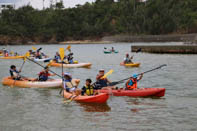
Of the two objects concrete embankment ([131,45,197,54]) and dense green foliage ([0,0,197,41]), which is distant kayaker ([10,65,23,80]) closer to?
concrete embankment ([131,45,197,54])

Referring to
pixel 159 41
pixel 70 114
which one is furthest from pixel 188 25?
pixel 70 114

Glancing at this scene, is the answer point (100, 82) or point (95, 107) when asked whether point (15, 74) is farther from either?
point (95, 107)

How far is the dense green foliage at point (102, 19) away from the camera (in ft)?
437

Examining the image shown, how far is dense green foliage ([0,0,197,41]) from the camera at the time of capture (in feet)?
437

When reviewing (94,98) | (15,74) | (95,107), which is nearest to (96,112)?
(95,107)

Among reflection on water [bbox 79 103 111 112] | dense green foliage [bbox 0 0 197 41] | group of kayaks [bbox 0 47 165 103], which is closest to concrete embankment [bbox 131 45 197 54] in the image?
group of kayaks [bbox 0 47 165 103]

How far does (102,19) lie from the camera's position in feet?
517

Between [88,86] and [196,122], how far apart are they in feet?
17.8

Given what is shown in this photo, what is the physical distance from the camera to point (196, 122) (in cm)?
1494

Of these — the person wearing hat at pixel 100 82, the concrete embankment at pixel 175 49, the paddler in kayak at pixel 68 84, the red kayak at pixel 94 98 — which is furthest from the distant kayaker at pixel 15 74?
the concrete embankment at pixel 175 49

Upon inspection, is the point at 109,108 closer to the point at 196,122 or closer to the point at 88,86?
the point at 88,86

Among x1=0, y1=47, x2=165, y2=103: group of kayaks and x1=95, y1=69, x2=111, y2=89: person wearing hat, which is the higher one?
x1=95, y1=69, x2=111, y2=89: person wearing hat

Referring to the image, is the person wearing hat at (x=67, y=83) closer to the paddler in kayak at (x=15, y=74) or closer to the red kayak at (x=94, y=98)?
the red kayak at (x=94, y=98)

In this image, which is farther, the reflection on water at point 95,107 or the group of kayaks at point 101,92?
the group of kayaks at point 101,92
